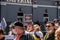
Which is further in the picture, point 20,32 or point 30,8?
point 30,8

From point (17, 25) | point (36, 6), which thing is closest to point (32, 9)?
point (36, 6)

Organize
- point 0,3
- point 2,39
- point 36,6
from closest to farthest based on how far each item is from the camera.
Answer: point 2,39 < point 0,3 < point 36,6

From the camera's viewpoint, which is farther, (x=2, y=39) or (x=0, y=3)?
(x=0, y=3)

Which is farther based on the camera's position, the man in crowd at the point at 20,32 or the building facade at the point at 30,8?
the building facade at the point at 30,8

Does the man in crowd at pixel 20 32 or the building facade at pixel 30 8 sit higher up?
the man in crowd at pixel 20 32

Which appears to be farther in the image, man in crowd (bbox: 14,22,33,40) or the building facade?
the building facade

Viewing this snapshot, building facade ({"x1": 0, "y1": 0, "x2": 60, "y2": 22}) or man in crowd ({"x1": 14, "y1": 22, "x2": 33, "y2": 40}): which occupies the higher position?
man in crowd ({"x1": 14, "y1": 22, "x2": 33, "y2": 40})

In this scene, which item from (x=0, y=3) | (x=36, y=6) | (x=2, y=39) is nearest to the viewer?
(x=2, y=39)

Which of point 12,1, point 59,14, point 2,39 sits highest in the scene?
point 2,39

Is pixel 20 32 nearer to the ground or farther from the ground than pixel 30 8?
farther from the ground

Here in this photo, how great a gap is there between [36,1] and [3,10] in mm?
5234

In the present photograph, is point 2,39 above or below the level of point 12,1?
above

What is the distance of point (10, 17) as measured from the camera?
34.8 m

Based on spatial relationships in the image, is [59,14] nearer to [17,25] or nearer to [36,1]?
[36,1]
